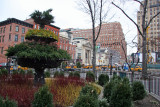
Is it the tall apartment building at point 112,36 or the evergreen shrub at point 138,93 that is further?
the tall apartment building at point 112,36

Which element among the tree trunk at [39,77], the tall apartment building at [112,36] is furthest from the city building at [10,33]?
the tree trunk at [39,77]

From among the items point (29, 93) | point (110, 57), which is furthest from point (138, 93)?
point (110, 57)

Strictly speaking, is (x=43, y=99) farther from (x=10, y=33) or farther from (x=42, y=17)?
(x=10, y=33)

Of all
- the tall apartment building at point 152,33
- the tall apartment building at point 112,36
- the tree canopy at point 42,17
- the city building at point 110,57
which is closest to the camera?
the tree canopy at point 42,17

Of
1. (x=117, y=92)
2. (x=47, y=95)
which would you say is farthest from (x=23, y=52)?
(x=117, y=92)

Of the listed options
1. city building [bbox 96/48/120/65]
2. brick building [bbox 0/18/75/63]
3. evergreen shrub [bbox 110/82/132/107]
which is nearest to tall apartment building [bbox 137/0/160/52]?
city building [bbox 96/48/120/65]

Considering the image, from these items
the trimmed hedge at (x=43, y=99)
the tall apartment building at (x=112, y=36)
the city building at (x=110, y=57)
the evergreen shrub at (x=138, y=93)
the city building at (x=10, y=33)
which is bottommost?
the evergreen shrub at (x=138, y=93)

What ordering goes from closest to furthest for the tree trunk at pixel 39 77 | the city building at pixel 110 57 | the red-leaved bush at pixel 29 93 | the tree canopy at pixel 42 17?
1. the red-leaved bush at pixel 29 93
2. the tree trunk at pixel 39 77
3. the tree canopy at pixel 42 17
4. the city building at pixel 110 57

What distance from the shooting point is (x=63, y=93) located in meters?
→ 5.40

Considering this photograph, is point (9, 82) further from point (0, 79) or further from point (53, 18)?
point (53, 18)

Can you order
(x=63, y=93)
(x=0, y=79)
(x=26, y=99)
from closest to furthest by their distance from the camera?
(x=26, y=99)
(x=63, y=93)
(x=0, y=79)

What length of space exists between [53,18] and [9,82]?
3.97 metres

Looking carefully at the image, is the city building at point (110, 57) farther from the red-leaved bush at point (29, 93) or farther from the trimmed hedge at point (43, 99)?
the trimmed hedge at point (43, 99)

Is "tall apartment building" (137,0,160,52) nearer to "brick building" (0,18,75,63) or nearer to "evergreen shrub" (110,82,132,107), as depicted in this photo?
"evergreen shrub" (110,82,132,107)
